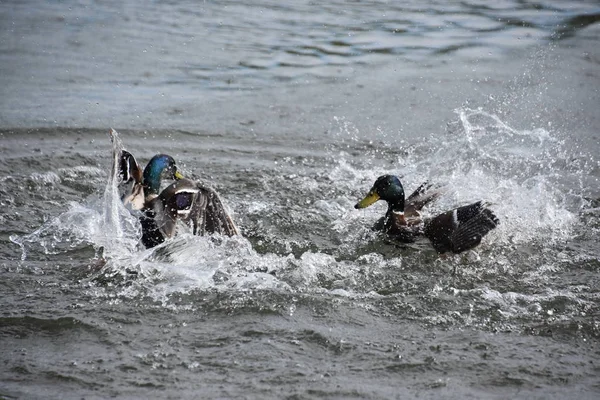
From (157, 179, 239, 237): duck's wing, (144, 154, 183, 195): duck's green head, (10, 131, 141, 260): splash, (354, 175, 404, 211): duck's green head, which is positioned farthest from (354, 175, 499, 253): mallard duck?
(10, 131, 141, 260): splash

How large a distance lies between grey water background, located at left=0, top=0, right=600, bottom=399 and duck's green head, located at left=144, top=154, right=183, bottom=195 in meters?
0.33

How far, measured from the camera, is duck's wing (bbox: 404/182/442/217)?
6.21 meters

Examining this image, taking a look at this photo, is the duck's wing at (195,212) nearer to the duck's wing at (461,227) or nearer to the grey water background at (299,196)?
the grey water background at (299,196)

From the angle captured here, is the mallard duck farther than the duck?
Yes

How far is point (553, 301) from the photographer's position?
193 inches

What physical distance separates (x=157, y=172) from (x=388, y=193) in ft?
5.37

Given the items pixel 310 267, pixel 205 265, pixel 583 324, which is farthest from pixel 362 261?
pixel 583 324

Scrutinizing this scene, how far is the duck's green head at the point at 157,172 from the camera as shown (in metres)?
5.90

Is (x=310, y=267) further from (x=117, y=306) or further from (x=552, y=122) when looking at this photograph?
(x=552, y=122)

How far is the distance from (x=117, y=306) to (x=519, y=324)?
86.8 inches

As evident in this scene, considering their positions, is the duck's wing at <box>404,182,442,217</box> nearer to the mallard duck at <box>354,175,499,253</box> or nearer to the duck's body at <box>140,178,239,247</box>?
the mallard duck at <box>354,175,499,253</box>

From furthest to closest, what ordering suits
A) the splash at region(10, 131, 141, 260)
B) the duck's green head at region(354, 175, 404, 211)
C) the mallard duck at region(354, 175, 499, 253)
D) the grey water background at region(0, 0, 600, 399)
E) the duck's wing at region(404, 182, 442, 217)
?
the duck's wing at region(404, 182, 442, 217) → the duck's green head at region(354, 175, 404, 211) → the mallard duck at region(354, 175, 499, 253) → the splash at region(10, 131, 141, 260) → the grey water background at region(0, 0, 600, 399)

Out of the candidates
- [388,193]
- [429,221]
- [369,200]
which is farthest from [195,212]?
[429,221]

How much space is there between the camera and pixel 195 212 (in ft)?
18.1
